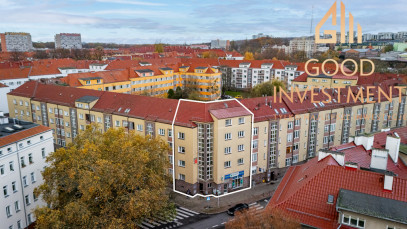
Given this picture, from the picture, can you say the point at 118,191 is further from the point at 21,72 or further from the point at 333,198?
the point at 21,72

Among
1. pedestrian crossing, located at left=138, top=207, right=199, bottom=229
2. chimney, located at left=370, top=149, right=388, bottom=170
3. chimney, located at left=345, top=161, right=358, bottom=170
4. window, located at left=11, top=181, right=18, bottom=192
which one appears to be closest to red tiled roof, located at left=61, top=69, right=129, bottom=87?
window, located at left=11, top=181, right=18, bottom=192

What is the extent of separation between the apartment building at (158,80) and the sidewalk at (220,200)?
4765cm

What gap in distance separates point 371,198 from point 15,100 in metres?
70.3

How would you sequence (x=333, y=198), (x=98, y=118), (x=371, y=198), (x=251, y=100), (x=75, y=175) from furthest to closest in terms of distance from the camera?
(x=98, y=118)
(x=251, y=100)
(x=75, y=175)
(x=333, y=198)
(x=371, y=198)

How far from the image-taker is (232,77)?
127 metres

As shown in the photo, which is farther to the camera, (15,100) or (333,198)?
(15,100)

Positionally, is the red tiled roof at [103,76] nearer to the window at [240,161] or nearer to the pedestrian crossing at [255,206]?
the window at [240,161]

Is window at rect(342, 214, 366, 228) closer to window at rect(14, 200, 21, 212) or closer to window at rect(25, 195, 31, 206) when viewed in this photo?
window at rect(14, 200, 21, 212)

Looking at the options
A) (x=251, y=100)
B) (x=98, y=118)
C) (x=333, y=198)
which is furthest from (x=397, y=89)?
(x=98, y=118)

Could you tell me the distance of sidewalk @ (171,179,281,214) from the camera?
1652 inches

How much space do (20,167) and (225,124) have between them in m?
24.9

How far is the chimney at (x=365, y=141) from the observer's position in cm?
3447

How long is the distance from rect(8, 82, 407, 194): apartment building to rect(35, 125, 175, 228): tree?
1330 centimetres

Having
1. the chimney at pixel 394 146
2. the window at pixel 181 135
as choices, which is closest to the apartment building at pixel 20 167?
the window at pixel 181 135
